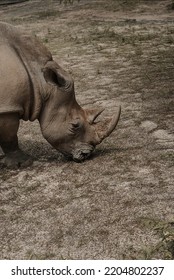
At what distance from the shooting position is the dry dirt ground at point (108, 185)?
345 centimetres

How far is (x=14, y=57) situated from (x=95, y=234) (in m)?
Answer: 1.62

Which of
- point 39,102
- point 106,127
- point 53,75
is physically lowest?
point 106,127

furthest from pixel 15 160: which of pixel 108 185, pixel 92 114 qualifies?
pixel 108 185

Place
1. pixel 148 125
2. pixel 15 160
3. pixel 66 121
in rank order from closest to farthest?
pixel 66 121 → pixel 15 160 → pixel 148 125

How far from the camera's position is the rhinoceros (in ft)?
13.8

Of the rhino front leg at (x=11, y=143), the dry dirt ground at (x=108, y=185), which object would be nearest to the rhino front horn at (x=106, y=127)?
the dry dirt ground at (x=108, y=185)

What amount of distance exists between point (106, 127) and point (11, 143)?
843 millimetres

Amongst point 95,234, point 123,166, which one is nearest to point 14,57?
point 123,166

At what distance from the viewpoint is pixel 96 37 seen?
11.3 metres

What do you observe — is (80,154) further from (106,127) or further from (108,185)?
(108,185)

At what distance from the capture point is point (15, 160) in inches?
186

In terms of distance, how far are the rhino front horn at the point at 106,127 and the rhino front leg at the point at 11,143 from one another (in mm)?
680

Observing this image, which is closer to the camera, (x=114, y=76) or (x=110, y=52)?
(x=114, y=76)
